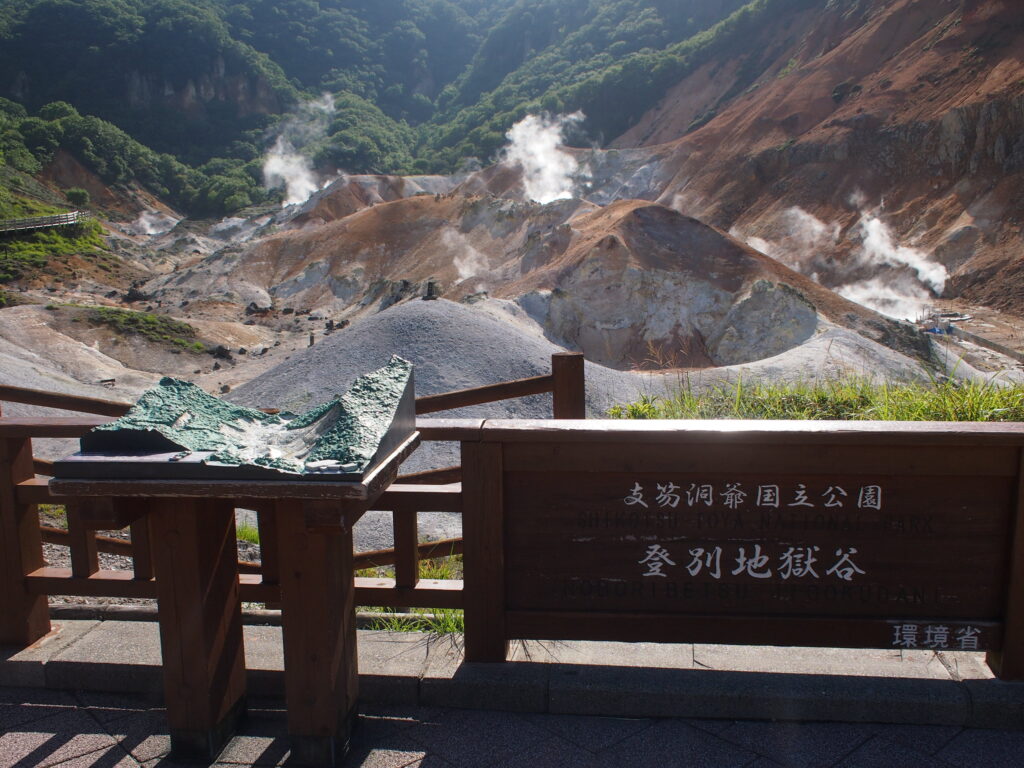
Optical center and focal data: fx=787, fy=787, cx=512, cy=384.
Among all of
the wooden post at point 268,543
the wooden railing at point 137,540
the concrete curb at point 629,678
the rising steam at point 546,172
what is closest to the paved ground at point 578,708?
the concrete curb at point 629,678

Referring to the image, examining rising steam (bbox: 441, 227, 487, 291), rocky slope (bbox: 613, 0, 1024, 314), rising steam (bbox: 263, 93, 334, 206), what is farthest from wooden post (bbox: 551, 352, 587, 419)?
rising steam (bbox: 263, 93, 334, 206)

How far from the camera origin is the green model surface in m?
2.26

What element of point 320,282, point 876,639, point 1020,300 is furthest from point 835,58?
point 876,639

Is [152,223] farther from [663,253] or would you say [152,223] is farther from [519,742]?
[519,742]

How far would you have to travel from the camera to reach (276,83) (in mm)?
84750

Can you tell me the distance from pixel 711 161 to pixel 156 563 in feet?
127

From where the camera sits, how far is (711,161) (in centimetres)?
3784

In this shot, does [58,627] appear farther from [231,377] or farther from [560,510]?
[231,377]

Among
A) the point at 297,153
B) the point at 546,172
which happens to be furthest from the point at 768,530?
the point at 297,153

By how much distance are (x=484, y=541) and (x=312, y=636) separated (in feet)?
2.21

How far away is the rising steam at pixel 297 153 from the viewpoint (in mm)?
66875

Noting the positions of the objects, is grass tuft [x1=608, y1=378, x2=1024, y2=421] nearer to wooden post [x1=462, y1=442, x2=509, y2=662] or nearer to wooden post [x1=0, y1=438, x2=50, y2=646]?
wooden post [x1=462, y1=442, x2=509, y2=662]

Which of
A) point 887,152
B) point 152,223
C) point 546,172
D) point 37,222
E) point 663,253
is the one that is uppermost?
point 546,172

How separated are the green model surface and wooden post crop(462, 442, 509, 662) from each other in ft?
1.30
